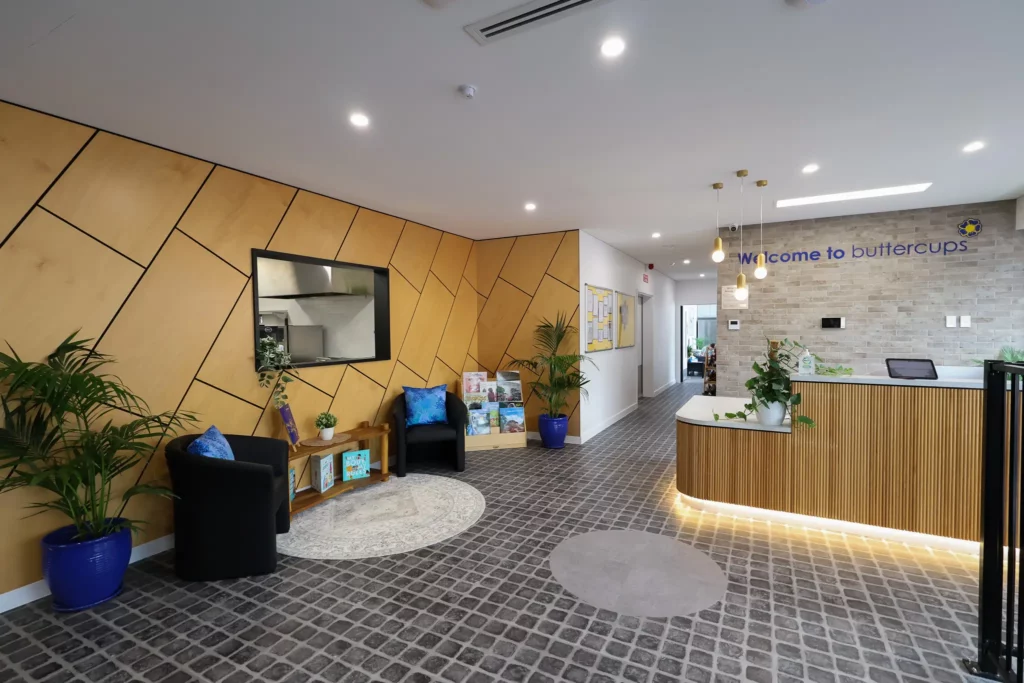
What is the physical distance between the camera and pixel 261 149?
11.5 ft

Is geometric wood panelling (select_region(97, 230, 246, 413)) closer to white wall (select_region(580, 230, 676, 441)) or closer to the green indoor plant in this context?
the green indoor plant

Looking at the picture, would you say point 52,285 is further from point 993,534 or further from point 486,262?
point 993,534

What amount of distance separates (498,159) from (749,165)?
214 centimetres

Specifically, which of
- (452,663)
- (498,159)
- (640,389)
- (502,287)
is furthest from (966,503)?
(640,389)

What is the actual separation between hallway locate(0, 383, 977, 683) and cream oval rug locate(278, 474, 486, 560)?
162 millimetres

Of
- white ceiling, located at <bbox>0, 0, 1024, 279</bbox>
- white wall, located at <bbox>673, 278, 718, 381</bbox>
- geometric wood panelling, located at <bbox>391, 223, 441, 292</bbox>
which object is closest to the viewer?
white ceiling, located at <bbox>0, 0, 1024, 279</bbox>

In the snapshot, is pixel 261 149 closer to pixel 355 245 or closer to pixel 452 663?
pixel 355 245

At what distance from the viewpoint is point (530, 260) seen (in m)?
6.64

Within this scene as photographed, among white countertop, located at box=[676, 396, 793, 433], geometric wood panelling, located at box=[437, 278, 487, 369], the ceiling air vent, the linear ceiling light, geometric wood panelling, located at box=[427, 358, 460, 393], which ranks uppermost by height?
the linear ceiling light

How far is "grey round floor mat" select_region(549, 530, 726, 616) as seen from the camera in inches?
108

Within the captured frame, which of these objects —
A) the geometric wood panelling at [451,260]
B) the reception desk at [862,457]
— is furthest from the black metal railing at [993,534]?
the geometric wood panelling at [451,260]

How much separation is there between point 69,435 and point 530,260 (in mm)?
5160

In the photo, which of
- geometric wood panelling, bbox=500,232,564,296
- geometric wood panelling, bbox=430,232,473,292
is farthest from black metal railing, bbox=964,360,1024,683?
geometric wood panelling, bbox=430,232,473,292

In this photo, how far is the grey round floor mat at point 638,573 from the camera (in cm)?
274
